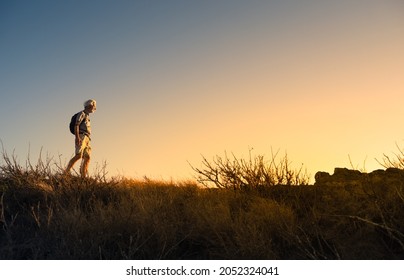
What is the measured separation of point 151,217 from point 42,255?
1494 mm

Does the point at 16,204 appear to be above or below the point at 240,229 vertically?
above

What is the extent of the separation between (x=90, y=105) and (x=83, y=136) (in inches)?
25.9

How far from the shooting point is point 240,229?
560 centimetres

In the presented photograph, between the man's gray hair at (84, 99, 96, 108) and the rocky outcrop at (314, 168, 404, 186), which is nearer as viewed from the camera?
the rocky outcrop at (314, 168, 404, 186)

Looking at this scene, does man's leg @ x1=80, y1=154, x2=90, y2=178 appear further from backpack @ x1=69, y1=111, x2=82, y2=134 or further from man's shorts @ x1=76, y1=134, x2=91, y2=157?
backpack @ x1=69, y1=111, x2=82, y2=134

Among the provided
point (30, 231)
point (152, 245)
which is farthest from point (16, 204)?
point (152, 245)

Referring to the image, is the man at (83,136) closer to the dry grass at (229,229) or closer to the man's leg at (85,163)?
the man's leg at (85,163)

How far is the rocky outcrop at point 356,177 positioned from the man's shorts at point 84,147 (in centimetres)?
470

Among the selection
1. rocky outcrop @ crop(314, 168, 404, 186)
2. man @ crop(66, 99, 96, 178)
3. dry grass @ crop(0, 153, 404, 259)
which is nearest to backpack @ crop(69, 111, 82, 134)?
man @ crop(66, 99, 96, 178)

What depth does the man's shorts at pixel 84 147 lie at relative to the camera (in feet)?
31.0

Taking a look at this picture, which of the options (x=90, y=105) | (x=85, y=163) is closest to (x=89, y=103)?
(x=90, y=105)

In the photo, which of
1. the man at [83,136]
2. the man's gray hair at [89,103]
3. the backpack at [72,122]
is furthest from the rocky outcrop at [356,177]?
the backpack at [72,122]

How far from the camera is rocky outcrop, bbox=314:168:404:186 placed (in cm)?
669
